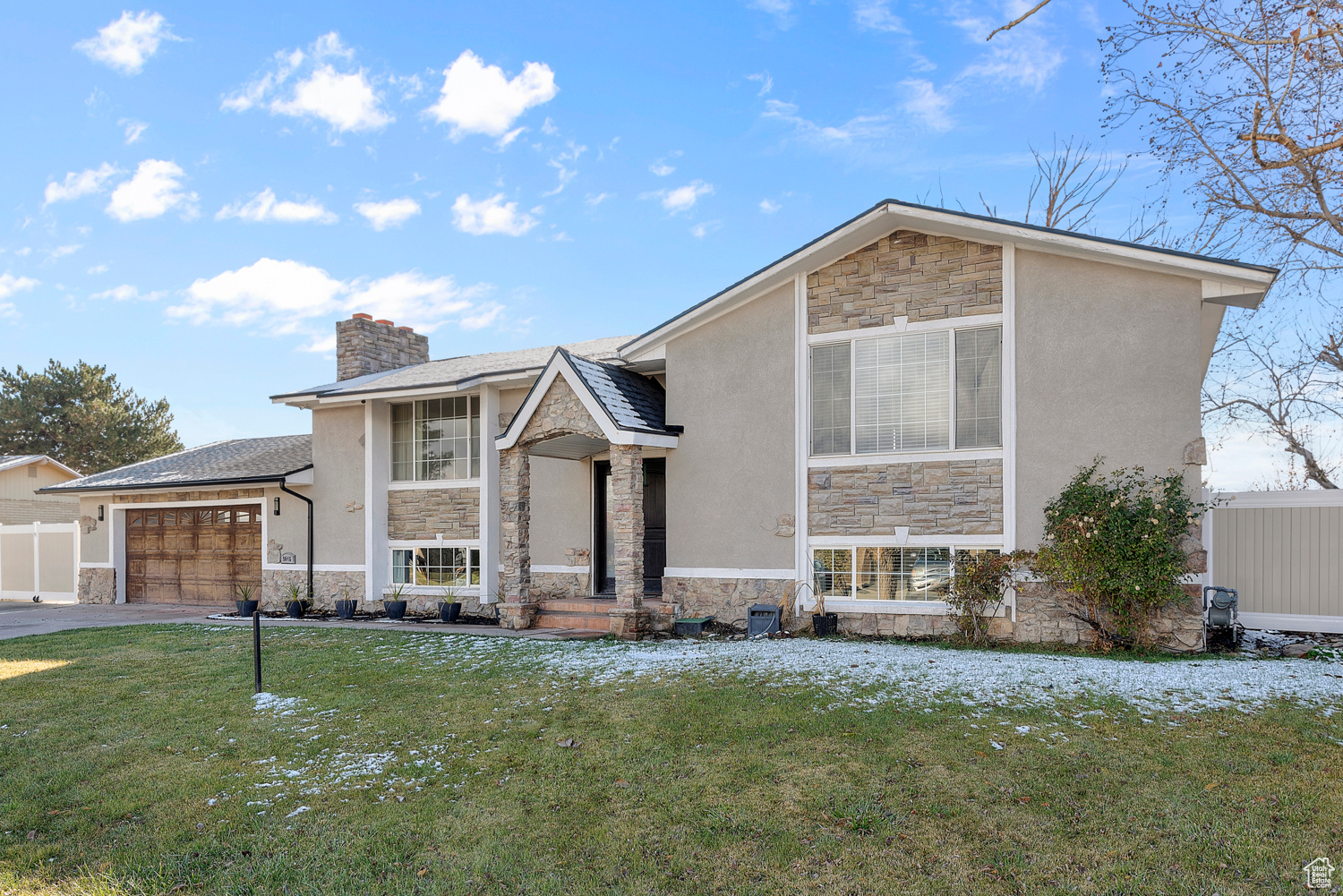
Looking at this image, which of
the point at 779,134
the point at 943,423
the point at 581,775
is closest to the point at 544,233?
the point at 779,134

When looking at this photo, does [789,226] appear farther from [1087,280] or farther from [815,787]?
[815,787]

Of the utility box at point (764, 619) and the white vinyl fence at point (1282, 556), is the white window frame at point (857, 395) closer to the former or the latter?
the utility box at point (764, 619)

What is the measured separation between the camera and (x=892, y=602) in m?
10.2

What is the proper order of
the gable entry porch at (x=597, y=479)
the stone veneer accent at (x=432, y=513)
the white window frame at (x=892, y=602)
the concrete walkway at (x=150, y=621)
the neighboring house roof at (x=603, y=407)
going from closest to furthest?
the white window frame at (x=892, y=602)
the neighboring house roof at (x=603, y=407)
the gable entry porch at (x=597, y=479)
the concrete walkway at (x=150, y=621)
the stone veneer accent at (x=432, y=513)

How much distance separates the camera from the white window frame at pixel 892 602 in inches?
382

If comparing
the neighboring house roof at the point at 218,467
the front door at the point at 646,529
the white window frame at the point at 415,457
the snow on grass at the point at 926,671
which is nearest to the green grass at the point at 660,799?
the snow on grass at the point at 926,671

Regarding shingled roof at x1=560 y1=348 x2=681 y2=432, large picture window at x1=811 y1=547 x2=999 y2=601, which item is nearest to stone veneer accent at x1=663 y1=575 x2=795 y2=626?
large picture window at x1=811 y1=547 x2=999 y2=601

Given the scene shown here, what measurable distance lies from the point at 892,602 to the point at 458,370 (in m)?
9.21

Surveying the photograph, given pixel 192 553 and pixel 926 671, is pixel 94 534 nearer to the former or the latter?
pixel 192 553

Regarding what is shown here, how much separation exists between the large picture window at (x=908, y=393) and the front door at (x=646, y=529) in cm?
305

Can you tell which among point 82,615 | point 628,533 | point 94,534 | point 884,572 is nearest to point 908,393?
point 884,572

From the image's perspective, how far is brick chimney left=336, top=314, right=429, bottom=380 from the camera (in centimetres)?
1639

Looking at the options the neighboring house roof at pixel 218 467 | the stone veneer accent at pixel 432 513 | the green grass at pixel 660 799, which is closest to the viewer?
the green grass at pixel 660 799

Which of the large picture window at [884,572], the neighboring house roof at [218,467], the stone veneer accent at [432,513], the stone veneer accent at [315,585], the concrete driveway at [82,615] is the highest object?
the neighboring house roof at [218,467]
